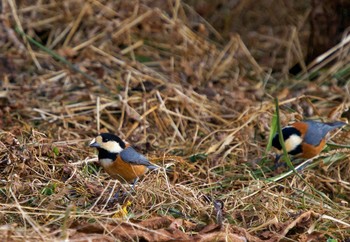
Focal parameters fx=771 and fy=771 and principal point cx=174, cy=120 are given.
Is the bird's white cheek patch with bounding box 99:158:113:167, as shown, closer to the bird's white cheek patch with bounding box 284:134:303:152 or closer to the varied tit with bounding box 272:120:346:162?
the varied tit with bounding box 272:120:346:162

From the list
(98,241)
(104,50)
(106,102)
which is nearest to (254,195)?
Answer: (98,241)

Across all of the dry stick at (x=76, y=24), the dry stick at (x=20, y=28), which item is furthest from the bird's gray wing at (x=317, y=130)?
the dry stick at (x=76, y=24)

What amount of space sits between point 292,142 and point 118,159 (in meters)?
1.54

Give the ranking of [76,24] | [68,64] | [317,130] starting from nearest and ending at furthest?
[317,130] → [68,64] → [76,24]

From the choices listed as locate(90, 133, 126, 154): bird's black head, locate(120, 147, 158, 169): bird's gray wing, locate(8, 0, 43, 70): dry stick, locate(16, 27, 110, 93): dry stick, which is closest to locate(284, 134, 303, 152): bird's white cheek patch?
locate(120, 147, 158, 169): bird's gray wing

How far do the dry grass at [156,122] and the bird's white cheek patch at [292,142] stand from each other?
0.63ft

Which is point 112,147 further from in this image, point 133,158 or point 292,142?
point 292,142

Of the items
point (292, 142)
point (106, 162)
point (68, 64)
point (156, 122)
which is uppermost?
point (106, 162)

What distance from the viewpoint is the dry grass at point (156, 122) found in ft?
15.1

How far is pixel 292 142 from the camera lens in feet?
19.4

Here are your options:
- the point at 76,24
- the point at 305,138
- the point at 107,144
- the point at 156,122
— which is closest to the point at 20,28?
the point at 76,24

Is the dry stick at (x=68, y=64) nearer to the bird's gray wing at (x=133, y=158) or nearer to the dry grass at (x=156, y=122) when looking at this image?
the dry grass at (x=156, y=122)

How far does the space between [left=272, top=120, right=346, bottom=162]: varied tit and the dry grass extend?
14 centimetres

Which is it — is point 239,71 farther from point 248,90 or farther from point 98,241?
point 98,241
